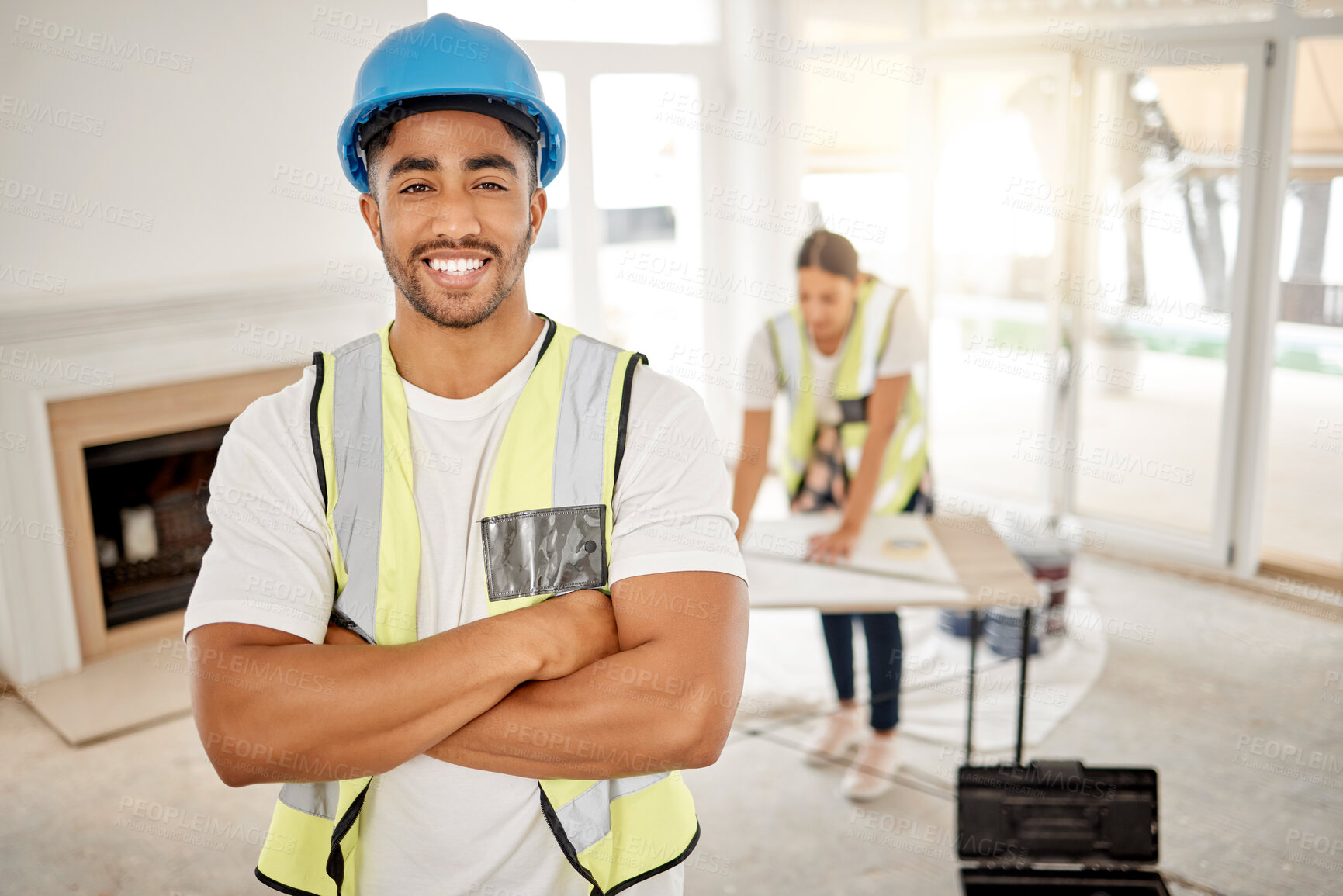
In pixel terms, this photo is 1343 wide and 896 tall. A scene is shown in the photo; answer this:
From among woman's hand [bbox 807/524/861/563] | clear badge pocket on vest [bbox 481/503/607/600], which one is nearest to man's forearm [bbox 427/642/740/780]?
clear badge pocket on vest [bbox 481/503/607/600]

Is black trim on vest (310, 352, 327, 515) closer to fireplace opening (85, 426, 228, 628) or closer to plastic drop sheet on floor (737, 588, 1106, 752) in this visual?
plastic drop sheet on floor (737, 588, 1106, 752)

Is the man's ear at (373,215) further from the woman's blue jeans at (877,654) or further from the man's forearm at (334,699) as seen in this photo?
the woman's blue jeans at (877,654)

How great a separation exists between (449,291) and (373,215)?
0.58ft

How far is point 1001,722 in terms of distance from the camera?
3490 mm

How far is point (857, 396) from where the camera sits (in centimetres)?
316

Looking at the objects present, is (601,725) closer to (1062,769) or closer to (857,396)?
(1062,769)

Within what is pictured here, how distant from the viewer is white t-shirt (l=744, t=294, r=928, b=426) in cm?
302

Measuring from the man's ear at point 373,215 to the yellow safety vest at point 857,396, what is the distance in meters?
1.86

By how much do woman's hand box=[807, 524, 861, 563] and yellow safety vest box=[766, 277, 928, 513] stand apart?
0.19 meters

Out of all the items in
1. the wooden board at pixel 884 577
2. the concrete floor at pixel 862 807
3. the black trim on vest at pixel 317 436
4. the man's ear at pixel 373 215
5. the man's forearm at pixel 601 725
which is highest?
the man's ear at pixel 373 215

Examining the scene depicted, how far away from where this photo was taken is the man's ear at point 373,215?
126 cm

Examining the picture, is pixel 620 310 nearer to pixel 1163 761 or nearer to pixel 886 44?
pixel 886 44

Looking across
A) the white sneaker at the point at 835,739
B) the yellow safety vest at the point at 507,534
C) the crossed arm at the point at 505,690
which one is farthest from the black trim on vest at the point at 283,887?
the white sneaker at the point at 835,739

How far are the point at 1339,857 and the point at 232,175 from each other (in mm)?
3969
